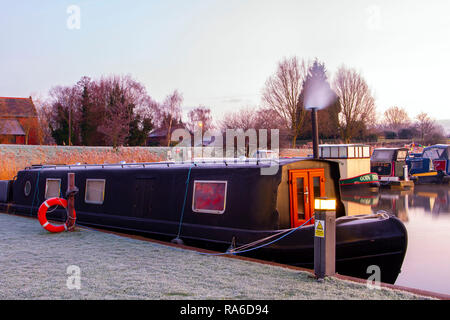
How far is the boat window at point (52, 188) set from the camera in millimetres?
11312

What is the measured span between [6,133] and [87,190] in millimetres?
35764

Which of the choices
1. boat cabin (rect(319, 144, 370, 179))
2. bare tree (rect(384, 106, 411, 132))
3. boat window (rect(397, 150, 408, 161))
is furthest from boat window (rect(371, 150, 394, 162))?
bare tree (rect(384, 106, 411, 132))

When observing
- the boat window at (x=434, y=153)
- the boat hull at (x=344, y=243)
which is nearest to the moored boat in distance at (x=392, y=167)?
the boat window at (x=434, y=153)

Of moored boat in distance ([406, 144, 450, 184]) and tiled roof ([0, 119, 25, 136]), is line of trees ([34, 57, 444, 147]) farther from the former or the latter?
moored boat in distance ([406, 144, 450, 184])

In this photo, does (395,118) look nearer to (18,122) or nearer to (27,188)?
(18,122)

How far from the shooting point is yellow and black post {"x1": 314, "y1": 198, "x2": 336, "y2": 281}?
5.48 metres

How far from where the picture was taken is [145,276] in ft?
18.7

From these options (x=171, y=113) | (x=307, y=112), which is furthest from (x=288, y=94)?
(x=171, y=113)

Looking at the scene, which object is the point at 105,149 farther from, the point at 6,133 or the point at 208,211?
the point at 208,211

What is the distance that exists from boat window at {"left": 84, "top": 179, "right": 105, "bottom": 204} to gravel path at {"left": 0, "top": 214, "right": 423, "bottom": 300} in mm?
2401

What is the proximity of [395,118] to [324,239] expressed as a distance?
9080 centimetres

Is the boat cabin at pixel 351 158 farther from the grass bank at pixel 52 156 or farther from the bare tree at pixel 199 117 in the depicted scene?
the bare tree at pixel 199 117
